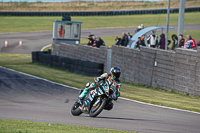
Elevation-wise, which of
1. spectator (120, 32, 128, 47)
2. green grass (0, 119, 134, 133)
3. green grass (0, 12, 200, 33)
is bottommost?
green grass (0, 119, 134, 133)

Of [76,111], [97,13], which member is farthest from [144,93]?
[97,13]

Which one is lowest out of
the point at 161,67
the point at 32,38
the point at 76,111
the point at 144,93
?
the point at 144,93

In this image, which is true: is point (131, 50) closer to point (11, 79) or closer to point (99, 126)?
point (11, 79)

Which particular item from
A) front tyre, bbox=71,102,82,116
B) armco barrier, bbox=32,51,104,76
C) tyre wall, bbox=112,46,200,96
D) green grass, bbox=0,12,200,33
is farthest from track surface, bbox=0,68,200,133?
green grass, bbox=0,12,200,33

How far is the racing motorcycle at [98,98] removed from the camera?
9891 millimetres

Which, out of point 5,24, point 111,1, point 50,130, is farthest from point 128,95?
point 111,1

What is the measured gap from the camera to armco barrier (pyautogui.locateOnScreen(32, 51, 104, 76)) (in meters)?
22.0

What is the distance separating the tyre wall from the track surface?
3.22m

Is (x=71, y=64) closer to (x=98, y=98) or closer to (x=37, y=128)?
(x=98, y=98)

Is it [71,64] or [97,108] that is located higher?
[97,108]

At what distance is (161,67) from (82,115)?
24.8ft

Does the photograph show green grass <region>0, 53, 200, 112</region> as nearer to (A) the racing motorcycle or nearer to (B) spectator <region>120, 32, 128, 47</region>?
(B) spectator <region>120, 32, 128, 47</region>

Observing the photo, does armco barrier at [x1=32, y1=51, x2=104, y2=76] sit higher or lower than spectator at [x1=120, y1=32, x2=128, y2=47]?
lower

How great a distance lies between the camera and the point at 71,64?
24047 millimetres
